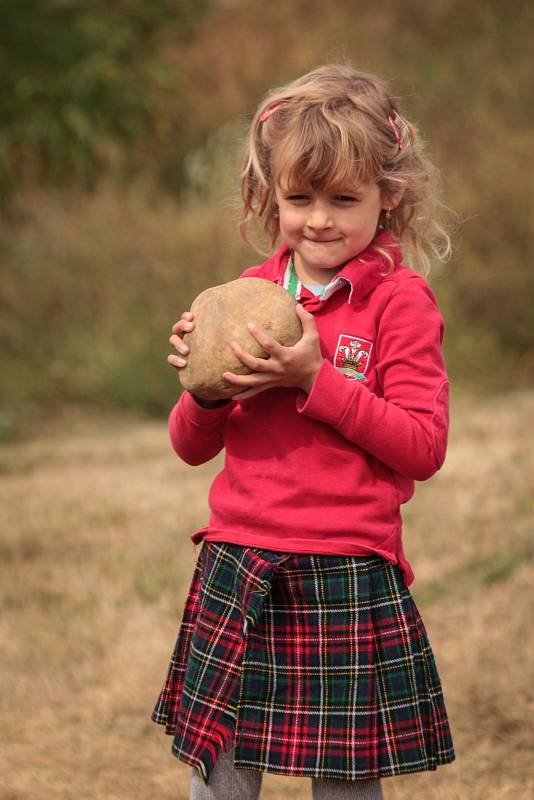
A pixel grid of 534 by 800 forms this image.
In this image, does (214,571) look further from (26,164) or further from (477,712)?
(26,164)

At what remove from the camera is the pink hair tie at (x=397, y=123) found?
2.14 m

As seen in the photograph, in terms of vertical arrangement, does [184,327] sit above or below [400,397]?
above

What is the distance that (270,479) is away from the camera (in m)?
2.13

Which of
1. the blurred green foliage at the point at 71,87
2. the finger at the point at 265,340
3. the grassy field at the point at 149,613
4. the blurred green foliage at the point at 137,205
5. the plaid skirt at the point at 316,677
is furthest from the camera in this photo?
the blurred green foliage at the point at 71,87

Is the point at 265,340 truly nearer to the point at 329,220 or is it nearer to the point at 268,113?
the point at 329,220

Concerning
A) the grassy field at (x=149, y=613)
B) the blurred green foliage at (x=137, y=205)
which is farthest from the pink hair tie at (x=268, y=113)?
the blurred green foliage at (x=137, y=205)

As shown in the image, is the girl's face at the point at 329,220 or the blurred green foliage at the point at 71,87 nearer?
the girl's face at the point at 329,220

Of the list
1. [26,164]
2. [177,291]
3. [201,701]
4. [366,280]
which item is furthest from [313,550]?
[26,164]

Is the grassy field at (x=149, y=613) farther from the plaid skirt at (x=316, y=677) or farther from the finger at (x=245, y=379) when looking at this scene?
the finger at (x=245, y=379)

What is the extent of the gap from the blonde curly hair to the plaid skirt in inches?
25.3

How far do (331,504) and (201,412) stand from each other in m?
0.31

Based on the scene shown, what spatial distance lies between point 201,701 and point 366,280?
0.86m

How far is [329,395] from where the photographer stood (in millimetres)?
2006

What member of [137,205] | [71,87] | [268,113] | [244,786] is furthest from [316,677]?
[137,205]
